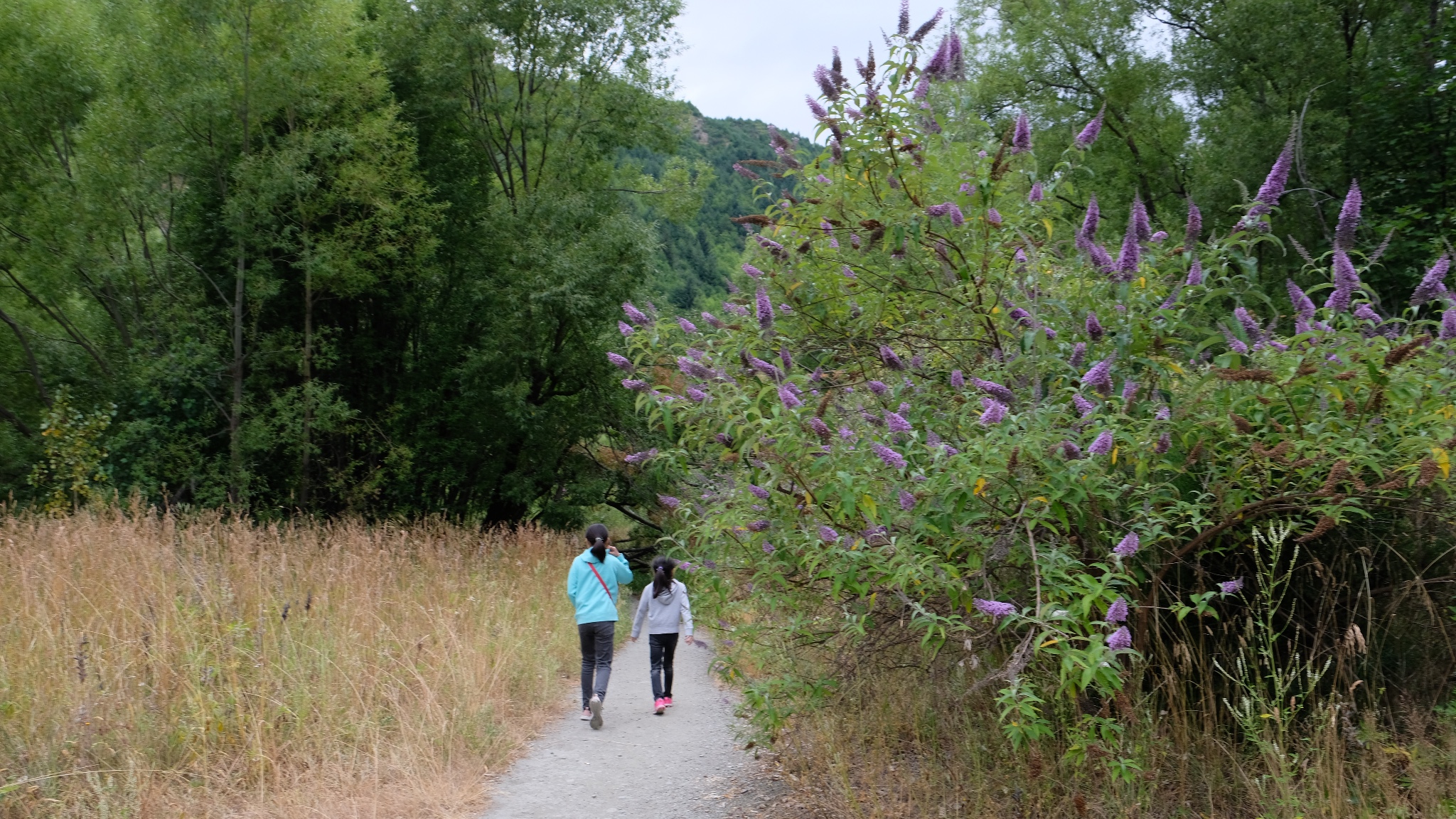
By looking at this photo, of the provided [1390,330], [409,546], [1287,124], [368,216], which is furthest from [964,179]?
[368,216]

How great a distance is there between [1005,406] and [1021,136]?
1278mm

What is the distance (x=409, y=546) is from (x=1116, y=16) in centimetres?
1834

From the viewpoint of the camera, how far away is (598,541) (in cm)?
836

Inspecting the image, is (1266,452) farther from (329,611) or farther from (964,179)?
(329,611)

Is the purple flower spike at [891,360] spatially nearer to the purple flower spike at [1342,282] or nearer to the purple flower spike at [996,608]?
the purple flower spike at [996,608]

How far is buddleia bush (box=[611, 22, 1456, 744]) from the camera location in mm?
3549

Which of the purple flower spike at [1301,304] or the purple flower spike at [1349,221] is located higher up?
the purple flower spike at [1349,221]

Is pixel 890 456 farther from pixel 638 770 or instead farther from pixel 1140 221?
pixel 638 770

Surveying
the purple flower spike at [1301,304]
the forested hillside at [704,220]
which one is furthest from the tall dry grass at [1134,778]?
the forested hillside at [704,220]

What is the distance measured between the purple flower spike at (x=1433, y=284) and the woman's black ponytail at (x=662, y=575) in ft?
20.6

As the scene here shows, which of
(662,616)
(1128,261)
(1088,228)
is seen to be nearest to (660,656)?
(662,616)

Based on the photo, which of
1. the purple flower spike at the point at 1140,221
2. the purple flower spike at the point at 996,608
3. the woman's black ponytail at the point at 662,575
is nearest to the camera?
the purple flower spike at the point at 996,608

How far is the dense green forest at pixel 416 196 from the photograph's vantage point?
16.4m

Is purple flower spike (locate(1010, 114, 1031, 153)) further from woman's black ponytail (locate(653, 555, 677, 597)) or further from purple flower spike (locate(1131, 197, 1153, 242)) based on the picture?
woman's black ponytail (locate(653, 555, 677, 597))
